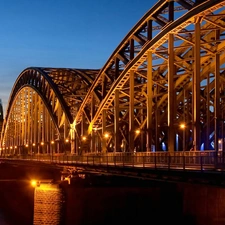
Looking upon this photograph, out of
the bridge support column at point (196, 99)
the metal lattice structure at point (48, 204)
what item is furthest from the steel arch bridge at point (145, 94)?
the metal lattice structure at point (48, 204)

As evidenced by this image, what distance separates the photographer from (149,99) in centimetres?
5397

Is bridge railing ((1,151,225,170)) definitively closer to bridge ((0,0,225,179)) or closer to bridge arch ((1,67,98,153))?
bridge ((0,0,225,179))

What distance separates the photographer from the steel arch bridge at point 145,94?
161 feet

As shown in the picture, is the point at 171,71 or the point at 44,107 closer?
the point at 171,71

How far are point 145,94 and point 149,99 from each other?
1393 cm

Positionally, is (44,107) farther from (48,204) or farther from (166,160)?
(166,160)

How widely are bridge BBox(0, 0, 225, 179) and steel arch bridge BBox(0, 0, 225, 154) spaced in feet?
0.27

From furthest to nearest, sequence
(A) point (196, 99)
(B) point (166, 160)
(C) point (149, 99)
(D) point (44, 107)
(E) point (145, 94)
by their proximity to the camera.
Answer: (D) point (44, 107) → (E) point (145, 94) → (C) point (149, 99) → (A) point (196, 99) → (B) point (166, 160)

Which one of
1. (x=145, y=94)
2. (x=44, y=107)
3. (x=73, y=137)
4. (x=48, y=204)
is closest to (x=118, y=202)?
(x=48, y=204)

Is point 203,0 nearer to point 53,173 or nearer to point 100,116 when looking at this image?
point 100,116

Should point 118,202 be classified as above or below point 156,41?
below

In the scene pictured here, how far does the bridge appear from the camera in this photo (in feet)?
152

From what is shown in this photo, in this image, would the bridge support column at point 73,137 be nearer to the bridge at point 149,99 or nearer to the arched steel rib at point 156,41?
the bridge at point 149,99

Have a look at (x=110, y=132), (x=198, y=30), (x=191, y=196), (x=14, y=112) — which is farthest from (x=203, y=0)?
(x=14, y=112)
